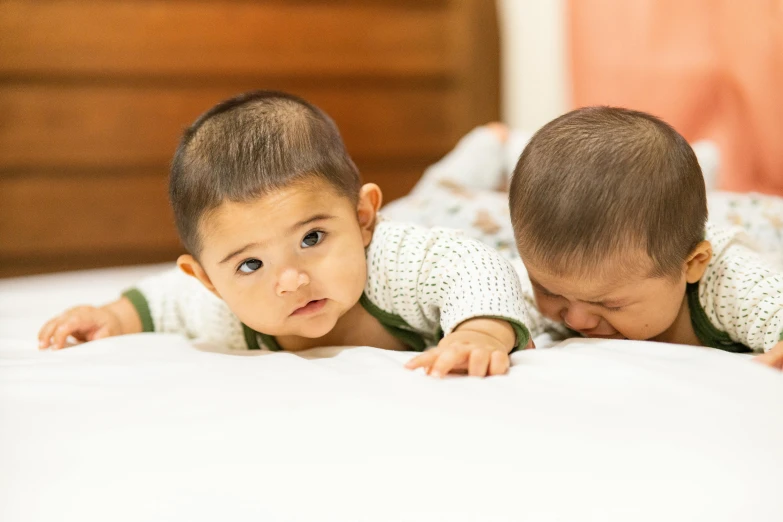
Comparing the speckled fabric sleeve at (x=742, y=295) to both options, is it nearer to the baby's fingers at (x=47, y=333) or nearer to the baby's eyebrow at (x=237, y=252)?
the baby's eyebrow at (x=237, y=252)

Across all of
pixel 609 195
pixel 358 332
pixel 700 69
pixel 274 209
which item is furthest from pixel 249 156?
pixel 700 69

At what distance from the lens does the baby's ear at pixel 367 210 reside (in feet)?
3.54

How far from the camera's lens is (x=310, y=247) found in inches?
38.0

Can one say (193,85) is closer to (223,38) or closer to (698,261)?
(223,38)

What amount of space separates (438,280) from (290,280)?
0.19 m

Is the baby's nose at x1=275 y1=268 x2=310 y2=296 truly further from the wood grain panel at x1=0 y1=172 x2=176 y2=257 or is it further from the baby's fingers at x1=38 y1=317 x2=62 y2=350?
the wood grain panel at x1=0 y1=172 x2=176 y2=257

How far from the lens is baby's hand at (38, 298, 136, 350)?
1.16 meters

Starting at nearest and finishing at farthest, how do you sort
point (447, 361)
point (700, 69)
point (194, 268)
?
point (447, 361) → point (194, 268) → point (700, 69)

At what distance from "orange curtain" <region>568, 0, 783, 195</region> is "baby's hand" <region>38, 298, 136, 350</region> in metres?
1.27

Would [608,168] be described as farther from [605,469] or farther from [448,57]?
[448,57]

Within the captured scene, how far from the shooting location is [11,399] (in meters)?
0.79

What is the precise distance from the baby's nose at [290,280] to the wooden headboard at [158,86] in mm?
1895

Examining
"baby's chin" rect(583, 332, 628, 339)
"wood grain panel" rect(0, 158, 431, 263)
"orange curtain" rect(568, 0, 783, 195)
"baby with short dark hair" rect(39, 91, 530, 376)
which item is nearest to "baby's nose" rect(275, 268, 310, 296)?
"baby with short dark hair" rect(39, 91, 530, 376)

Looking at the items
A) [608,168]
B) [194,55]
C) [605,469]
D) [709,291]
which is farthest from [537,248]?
[194,55]
